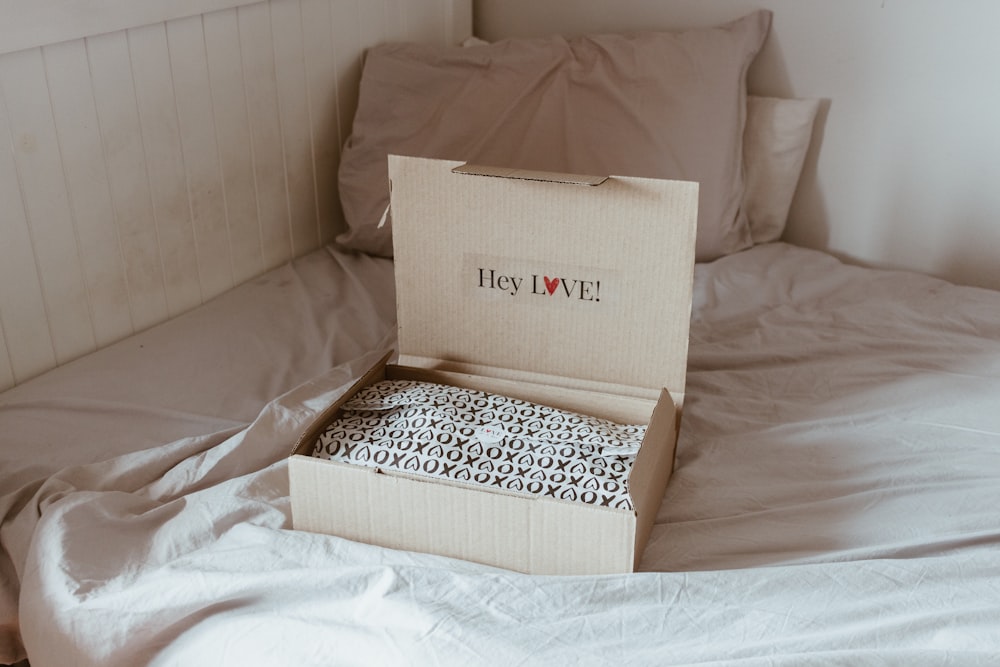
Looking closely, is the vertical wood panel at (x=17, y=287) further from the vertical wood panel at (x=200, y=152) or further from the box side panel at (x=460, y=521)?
the box side panel at (x=460, y=521)

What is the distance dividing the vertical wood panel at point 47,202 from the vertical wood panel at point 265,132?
1.20ft

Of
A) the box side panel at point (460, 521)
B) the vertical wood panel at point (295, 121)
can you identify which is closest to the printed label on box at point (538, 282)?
the box side panel at point (460, 521)

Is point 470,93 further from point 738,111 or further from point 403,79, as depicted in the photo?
point 738,111

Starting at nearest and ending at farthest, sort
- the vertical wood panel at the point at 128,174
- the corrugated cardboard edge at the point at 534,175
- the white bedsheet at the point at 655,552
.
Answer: the white bedsheet at the point at 655,552 → the corrugated cardboard edge at the point at 534,175 → the vertical wood panel at the point at 128,174

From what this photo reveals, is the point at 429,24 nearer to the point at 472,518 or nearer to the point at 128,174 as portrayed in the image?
the point at 128,174

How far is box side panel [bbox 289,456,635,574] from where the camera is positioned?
2.74ft

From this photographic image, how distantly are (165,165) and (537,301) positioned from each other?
643 millimetres

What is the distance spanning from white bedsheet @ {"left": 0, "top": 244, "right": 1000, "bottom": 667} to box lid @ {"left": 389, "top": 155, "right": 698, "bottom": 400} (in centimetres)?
14

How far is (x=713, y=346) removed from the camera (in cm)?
138

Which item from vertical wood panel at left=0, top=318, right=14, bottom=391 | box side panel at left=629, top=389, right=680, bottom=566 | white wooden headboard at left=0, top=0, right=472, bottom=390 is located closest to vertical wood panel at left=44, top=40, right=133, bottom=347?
white wooden headboard at left=0, top=0, right=472, bottom=390

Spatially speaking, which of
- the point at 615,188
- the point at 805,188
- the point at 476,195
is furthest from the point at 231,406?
the point at 805,188

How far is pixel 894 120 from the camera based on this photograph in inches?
66.6

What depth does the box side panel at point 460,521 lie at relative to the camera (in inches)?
32.9

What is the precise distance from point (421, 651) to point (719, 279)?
39.1 inches
